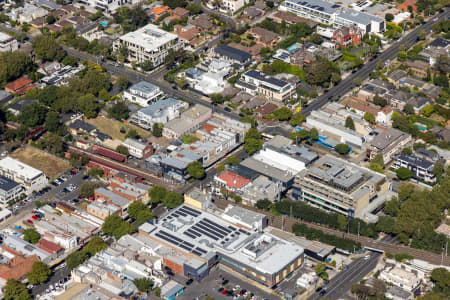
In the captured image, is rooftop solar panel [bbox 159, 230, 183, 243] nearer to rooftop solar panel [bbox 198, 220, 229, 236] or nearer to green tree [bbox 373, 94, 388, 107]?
rooftop solar panel [bbox 198, 220, 229, 236]

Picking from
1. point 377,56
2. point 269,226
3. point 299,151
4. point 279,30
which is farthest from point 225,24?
point 269,226

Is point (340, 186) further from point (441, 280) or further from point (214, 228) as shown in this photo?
point (441, 280)

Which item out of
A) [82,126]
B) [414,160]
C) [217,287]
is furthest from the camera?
[82,126]

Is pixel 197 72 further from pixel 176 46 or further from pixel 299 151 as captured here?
pixel 299 151

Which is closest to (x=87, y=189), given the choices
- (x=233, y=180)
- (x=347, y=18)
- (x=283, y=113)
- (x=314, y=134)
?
(x=233, y=180)

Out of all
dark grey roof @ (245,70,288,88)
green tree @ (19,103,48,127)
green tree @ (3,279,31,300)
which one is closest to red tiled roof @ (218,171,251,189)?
dark grey roof @ (245,70,288,88)

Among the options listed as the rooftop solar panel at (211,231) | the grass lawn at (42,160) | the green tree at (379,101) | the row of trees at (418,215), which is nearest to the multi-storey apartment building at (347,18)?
the green tree at (379,101)
